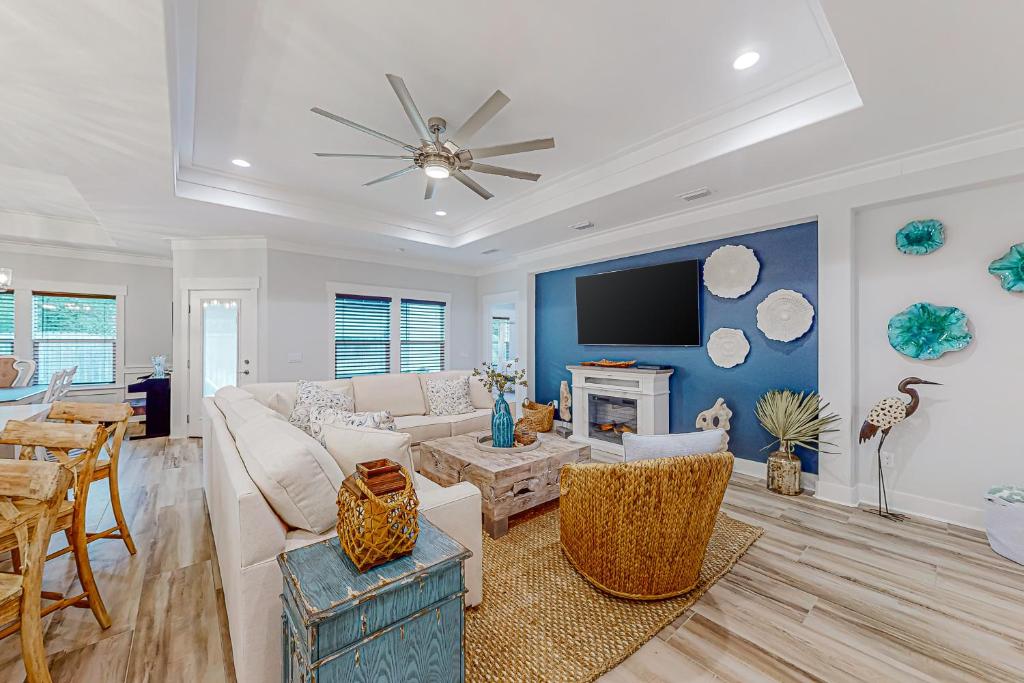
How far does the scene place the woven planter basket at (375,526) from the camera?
1.27 meters

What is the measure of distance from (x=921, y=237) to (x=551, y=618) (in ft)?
11.7

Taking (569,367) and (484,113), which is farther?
(569,367)

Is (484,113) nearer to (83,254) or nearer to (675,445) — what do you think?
(675,445)

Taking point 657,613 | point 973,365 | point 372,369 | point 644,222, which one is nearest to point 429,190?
point 644,222

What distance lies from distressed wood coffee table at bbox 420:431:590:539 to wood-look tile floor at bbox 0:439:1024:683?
1140 millimetres

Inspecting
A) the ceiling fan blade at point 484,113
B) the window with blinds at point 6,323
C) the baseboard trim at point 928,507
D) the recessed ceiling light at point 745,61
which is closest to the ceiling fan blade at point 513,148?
the ceiling fan blade at point 484,113

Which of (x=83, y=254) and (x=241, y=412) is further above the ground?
(x=83, y=254)

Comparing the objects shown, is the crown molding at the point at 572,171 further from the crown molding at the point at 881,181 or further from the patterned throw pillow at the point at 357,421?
the patterned throw pillow at the point at 357,421

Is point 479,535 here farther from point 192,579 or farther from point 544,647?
point 192,579

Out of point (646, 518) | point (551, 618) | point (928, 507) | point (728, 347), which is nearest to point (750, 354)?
point (728, 347)

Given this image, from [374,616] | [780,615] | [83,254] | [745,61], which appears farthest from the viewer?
[83,254]

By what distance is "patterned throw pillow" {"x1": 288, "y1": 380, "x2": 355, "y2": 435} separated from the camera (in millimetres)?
3455

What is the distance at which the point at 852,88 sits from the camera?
7.63 ft

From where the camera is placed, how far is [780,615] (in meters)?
1.94
